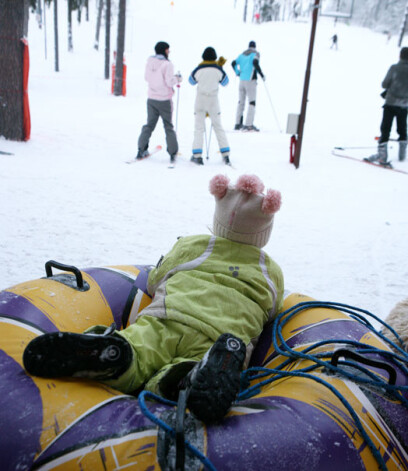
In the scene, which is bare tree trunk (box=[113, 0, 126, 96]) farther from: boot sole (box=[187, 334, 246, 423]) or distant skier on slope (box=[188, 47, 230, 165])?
boot sole (box=[187, 334, 246, 423])

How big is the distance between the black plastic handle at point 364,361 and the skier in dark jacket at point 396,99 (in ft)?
21.7

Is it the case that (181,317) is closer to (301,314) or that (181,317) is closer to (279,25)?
(301,314)

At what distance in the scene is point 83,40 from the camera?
30.7m

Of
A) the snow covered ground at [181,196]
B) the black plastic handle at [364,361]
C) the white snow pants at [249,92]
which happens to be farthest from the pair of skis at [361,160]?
the black plastic handle at [364,361]

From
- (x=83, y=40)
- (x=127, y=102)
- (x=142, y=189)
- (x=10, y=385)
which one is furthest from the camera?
(x=83, y=40)

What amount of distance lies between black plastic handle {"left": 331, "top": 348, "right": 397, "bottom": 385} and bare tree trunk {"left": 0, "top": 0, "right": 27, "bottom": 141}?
6.16m

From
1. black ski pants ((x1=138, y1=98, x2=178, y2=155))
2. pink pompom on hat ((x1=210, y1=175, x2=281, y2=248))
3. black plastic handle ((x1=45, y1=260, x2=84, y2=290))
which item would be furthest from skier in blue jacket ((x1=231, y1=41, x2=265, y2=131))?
black plastic handle ((x1=45, y1=260, x2=84, y2=290))

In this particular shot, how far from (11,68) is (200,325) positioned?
588 centimetres

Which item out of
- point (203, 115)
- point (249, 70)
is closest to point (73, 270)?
point (203, 115)

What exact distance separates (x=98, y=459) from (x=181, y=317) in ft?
2.10

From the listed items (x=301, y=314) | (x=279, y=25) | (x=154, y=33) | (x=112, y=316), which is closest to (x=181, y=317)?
(x=112, y=316)

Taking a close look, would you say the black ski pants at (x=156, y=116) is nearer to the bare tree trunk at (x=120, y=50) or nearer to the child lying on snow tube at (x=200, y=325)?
the child lying on snow tube at (x=200, y=325)

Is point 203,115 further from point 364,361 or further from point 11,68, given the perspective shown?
point 364,361

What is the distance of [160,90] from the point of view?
20.4 feet
